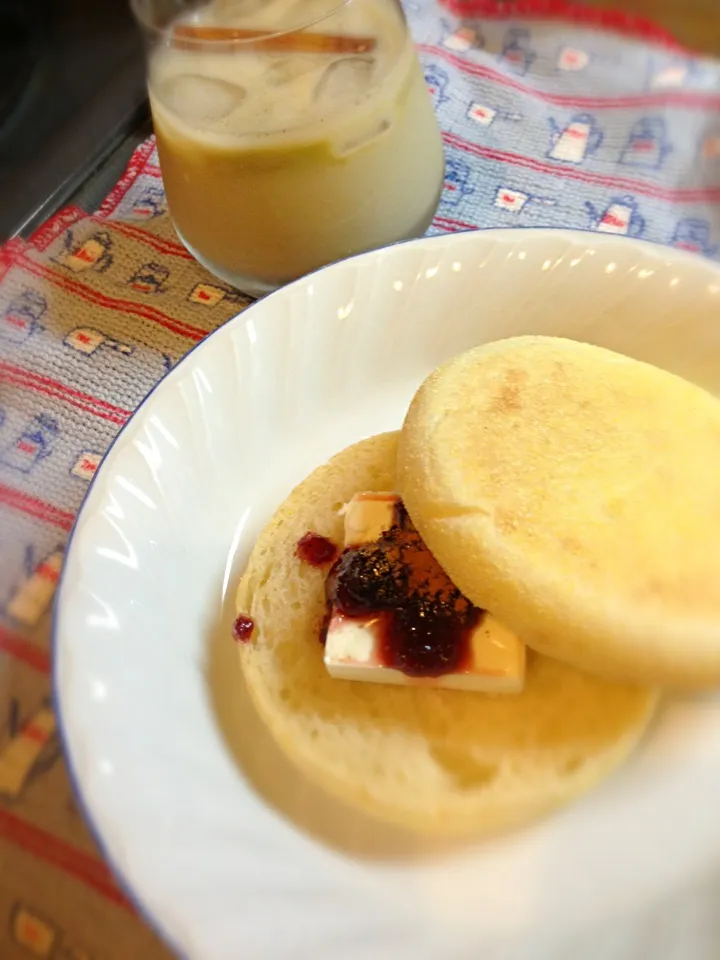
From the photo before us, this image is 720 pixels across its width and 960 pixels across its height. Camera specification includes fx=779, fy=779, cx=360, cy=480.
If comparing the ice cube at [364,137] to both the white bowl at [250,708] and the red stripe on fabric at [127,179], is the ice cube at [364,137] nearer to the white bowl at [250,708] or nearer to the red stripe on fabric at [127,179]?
the white bowl at [250,708]

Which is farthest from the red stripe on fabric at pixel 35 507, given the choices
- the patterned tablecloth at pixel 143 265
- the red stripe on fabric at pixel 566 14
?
the red stripe on fabric at pixel 566 14

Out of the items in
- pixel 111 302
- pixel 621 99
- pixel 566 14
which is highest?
pixel 566 14

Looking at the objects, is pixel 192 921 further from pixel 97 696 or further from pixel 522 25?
pixel 522 25

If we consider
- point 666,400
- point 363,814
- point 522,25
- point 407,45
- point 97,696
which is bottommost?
point 363,814

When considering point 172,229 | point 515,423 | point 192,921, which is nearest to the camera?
point 192,921

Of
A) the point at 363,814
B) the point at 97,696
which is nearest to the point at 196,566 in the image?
the point at 97,696

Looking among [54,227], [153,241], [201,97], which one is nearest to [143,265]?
[153,241]

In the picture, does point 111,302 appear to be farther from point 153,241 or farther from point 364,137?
point 364,137
